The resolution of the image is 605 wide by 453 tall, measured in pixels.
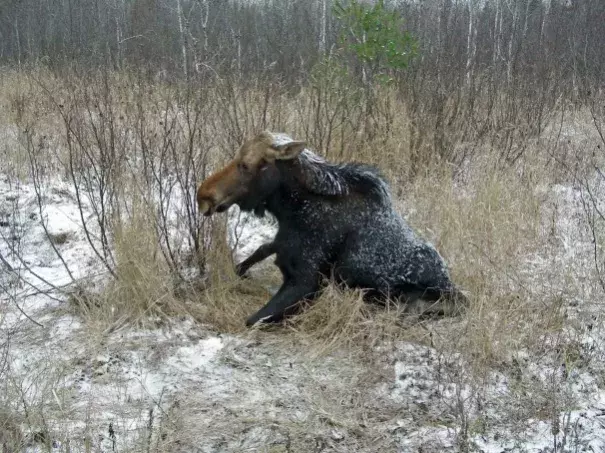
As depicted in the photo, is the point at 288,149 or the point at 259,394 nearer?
the point at 259,394

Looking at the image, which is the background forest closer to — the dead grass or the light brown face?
the dead grass

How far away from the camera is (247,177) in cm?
408

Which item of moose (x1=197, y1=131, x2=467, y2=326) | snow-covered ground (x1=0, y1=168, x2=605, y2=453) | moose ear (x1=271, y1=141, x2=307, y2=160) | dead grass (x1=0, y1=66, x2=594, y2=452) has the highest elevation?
moose ear (x1=271, y1=141, x2=307, y2=160)

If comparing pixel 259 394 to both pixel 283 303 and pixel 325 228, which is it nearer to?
pixel 283 303

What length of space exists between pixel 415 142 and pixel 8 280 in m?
4.04

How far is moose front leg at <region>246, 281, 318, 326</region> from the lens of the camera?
419 centimetres

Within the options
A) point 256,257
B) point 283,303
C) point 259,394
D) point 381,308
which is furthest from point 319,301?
point 259,394

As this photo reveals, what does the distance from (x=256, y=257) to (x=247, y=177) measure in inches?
30.8

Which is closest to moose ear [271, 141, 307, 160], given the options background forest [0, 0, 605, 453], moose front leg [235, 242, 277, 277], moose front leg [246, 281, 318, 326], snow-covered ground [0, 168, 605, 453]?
moose front leg [235, 242, 277, 277]

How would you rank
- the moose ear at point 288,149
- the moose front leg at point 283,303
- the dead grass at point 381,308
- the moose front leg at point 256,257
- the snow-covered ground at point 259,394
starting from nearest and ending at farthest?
the snow-covered ground at point 259,394, the dead grass at point 381,308, the moose ear at point 288,149, the moose front leg at point 283,303, the moose front leg at point 256,257

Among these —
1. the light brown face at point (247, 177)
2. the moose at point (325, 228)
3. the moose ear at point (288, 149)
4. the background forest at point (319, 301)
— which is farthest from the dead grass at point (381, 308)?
the moose ear at point (288, 149)

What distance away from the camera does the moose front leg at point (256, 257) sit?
4.59 meters

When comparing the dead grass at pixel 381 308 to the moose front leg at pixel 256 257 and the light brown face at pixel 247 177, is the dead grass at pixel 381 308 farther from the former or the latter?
the light brown face at pixel 247 177

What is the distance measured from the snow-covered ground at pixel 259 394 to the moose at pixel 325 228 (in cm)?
39
